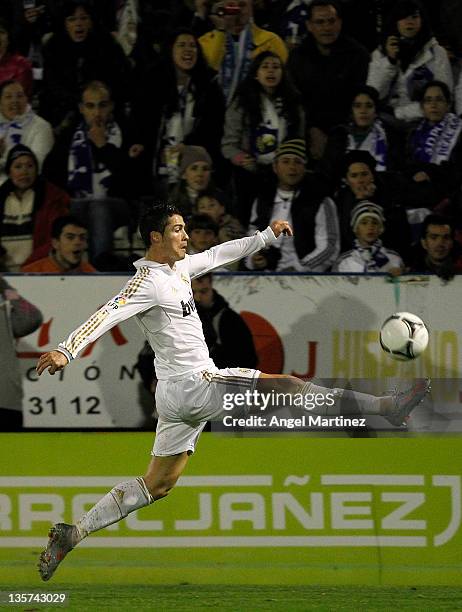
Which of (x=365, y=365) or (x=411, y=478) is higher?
(x=365, y=365)

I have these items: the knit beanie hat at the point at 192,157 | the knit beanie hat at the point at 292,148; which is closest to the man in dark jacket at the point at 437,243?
the knit beanie hat at the point at 292,148

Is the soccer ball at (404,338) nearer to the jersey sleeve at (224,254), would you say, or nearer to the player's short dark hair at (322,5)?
the jersey sleeve at (224,254)

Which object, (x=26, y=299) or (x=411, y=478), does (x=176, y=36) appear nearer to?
(x=26, y=299)

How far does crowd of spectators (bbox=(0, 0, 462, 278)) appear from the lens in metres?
9.59

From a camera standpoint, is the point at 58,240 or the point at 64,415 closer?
the point at 64,415

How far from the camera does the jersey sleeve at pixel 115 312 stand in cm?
647

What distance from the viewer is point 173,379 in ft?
23.6

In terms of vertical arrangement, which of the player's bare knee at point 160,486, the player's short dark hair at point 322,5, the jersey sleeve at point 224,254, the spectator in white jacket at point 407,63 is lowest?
the player's bare knee at point 160,486

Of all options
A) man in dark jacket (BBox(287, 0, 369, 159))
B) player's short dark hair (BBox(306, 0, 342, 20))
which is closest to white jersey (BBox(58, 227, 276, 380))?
man in dark jacket (BBox(287, 0, 369, 159))

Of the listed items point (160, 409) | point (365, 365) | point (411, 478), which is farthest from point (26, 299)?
point (411, 478)

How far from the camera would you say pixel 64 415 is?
8.37 m

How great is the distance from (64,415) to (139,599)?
1359mm

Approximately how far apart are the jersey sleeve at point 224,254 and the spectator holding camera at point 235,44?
10.7 ft

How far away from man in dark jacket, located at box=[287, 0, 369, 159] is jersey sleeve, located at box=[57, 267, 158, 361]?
3921mm
